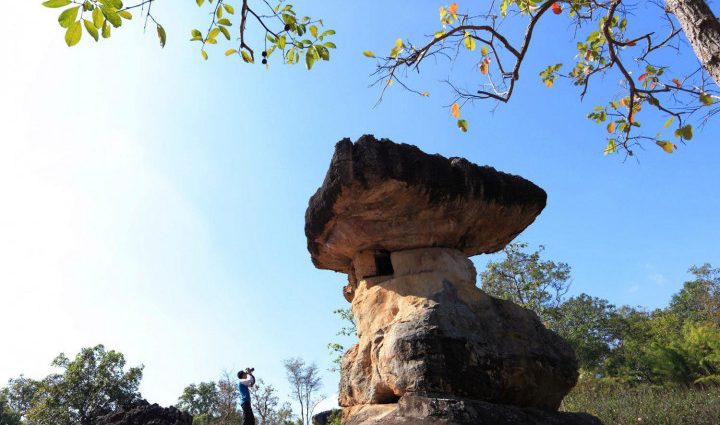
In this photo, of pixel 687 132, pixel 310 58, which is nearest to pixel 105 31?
pixel 310 58

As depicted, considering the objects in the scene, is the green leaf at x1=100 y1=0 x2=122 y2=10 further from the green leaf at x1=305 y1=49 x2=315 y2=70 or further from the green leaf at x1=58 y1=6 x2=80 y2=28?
the green leaf at x1=305 y1=49 x2=315 y2=70

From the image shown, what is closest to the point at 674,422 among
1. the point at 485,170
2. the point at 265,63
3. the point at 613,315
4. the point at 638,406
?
the point at 638,406

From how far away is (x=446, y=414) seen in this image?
3990 mm

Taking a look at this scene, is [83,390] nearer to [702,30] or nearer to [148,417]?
[148,417]

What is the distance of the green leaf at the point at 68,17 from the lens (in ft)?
7.54

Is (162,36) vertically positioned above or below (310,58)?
below

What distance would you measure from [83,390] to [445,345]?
964 inches

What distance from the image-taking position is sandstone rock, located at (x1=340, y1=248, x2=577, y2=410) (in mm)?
4504

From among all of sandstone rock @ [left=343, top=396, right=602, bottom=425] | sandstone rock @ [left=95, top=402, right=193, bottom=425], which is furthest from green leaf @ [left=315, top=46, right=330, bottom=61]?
sandstone rock @ [left=95, top=402, right=193, bottom=425]

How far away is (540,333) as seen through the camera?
537cm

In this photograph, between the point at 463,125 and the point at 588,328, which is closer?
the point at 463,125

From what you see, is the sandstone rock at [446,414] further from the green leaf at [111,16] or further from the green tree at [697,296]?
the green tree at [697,296]

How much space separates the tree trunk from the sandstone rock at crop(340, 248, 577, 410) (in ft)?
9.79

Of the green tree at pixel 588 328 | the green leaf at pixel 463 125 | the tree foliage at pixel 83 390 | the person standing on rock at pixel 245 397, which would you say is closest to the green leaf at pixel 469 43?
the green leaf at pixel 463 125
